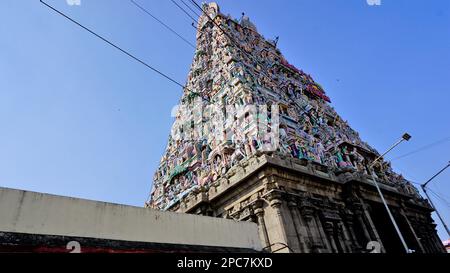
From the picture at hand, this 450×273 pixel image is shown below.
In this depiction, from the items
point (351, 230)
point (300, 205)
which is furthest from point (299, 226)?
point (351, 230)

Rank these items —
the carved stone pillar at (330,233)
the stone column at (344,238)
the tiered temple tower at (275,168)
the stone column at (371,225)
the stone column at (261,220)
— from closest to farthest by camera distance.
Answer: the stone column at (261,220), the carved stone pillar at (330,233), the tiered temple tower at (275,168), the stone column at (344,238), the stone column at (371,225)

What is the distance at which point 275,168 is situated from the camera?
14977mm

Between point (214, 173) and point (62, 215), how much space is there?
12068mm

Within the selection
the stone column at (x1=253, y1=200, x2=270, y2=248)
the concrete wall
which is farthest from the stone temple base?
the concrete wall

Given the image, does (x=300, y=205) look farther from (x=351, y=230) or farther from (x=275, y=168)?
(x=351, y=230)

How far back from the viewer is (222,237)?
1063 centimetres

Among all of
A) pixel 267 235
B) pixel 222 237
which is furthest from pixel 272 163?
pixel 222 237

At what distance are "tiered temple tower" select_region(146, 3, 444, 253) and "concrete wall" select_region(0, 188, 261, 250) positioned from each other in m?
2.84

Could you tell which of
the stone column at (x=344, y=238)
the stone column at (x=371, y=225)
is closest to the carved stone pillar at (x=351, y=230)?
the stone column at (x=344, y=238)

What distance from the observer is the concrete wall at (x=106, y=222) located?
288 inches

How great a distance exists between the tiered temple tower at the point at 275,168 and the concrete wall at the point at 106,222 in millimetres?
2840

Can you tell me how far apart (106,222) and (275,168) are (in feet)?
29.7

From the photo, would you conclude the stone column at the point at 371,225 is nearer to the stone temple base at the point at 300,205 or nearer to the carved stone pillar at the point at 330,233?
the stone temple base at the point at 300,205
